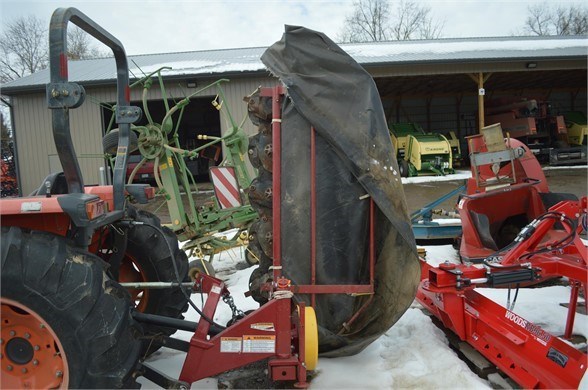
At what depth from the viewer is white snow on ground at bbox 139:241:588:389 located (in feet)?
8.16

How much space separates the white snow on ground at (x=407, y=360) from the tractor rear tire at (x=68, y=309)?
68 centimetres

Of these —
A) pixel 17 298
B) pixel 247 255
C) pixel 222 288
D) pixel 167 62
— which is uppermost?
pixel 167 62

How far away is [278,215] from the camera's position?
242cm

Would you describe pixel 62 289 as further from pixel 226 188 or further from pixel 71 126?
pixel 71 126

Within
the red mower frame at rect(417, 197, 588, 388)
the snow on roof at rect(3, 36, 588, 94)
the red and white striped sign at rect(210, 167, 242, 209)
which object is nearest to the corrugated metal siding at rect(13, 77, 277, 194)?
the snow on roof at rect(3, 36, 588, 94)

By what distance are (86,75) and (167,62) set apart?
279 centimetres

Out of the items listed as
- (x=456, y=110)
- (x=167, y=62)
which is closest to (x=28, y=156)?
(x=167, y=62)

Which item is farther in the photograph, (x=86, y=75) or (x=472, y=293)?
(x=86, y=75)

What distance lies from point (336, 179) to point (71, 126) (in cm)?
1398

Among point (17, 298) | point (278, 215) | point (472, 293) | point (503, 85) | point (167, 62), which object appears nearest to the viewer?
point (17, 298)

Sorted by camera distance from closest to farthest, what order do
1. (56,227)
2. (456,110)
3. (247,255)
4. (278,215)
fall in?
(56,227) → (278,215) → (247,255) → (456,110)

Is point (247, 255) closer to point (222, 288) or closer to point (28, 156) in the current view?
point (222, 288)

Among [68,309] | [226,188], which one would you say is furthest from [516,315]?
[226,188]

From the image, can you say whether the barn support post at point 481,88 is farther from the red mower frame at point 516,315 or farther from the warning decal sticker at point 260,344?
the warning decal sticker at point 260,344
